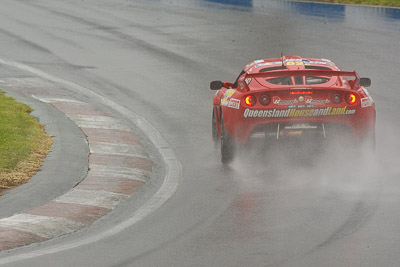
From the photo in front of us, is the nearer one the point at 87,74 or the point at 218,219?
the point at 218,219

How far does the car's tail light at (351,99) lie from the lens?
12617 millimetres

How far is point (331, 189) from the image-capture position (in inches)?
459

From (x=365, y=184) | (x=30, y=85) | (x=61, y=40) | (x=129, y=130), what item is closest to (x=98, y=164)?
(x=129, y=130)

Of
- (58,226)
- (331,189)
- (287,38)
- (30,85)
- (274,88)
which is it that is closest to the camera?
(58,226)

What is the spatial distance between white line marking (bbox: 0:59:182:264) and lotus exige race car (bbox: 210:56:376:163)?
978 mm

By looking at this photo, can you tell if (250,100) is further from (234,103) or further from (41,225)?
(41,225)

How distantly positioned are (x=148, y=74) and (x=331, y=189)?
385 inches

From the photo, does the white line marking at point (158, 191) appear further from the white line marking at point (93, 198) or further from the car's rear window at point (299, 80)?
the car's rear window at point (299, 80)

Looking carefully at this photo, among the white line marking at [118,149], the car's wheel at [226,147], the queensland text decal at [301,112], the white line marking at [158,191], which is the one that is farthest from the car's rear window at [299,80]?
the white line marking at [118,149]

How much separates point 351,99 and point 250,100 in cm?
119

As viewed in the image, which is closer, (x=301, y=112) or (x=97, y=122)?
(x=301, y=112)

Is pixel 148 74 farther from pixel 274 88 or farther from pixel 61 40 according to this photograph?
pixel 274 88

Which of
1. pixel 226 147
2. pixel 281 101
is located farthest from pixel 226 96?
pixel 281 101

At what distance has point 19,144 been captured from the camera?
13906mm
